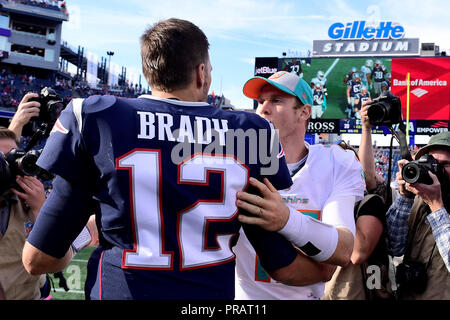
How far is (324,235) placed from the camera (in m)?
1.46

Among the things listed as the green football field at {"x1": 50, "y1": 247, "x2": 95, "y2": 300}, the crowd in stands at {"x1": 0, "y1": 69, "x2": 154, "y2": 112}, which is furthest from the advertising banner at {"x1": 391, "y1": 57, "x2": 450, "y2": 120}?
the crowd in stands at {"x1": 0, "y1": 69, "x2": 154, "y2": 112}

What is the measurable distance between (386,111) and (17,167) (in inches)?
90.4

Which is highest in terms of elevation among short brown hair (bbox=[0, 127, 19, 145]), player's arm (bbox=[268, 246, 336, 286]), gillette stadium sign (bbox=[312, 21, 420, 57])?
gillette stadium sign (bbox=[312, 21, 420, 57])

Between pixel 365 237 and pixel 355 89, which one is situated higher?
pixel 355 89

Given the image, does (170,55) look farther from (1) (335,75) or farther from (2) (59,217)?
(1) (335,75)

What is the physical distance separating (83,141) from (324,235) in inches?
34.4

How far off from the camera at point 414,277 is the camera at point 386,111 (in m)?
0.93

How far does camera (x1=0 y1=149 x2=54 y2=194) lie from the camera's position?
1.97 metres

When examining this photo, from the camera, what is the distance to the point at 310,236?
1.43 meters

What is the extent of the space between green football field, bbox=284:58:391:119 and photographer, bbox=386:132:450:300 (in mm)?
14513

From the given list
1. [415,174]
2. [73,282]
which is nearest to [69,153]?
[415,174]

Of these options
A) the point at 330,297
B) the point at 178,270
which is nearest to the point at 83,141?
the point at 178,270

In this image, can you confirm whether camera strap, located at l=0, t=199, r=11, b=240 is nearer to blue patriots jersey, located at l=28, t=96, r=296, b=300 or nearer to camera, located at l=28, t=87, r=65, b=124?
camera, located at l=28, t=87, r=65, b=124
